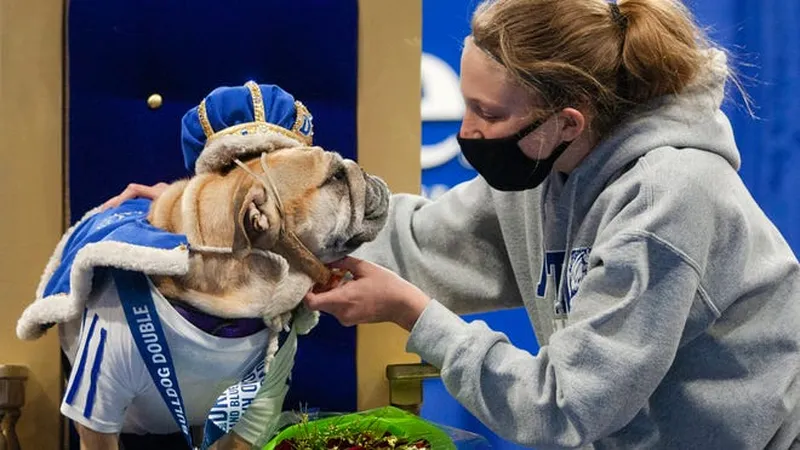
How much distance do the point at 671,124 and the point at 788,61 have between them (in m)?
1.13

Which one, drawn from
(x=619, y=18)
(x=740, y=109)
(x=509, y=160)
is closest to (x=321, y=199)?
(x=509, y=160)

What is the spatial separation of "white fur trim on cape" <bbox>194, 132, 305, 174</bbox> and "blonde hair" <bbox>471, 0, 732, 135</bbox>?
1.05ft

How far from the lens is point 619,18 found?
1.22m

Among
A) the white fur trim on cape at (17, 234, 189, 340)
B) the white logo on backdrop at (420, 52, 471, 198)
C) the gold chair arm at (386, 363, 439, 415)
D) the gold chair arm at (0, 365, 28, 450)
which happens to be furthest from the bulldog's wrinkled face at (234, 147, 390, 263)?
the white logo on backdrop at (420, 52, 471, 198)

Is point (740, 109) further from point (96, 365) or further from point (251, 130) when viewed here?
point (96, 365)

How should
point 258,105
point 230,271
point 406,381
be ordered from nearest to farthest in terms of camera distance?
point 230,271 → point 258,105 → point 406,381

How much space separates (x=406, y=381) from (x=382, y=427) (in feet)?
0.71

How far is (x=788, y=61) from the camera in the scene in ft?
7.04

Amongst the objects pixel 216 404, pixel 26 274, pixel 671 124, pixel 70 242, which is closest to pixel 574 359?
pixel 671 124

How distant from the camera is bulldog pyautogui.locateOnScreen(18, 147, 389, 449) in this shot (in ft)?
3.92

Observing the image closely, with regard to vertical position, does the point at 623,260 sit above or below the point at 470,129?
below

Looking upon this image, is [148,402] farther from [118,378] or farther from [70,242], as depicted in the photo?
[70,242]

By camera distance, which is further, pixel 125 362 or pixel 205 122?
pixel 205 122

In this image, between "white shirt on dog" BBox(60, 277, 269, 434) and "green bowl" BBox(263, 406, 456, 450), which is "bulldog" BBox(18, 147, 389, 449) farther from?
"green bowl" BBox(263, 406, 456, 450)
